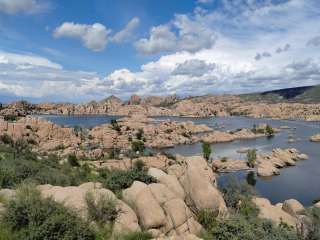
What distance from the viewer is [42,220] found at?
14008 millimetres

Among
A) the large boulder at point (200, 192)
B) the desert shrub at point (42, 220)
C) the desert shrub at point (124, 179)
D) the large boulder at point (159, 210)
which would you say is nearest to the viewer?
the desert shrub at point (42, 220)

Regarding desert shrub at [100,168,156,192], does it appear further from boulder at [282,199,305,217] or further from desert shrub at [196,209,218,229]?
boulder at [282,199,305,217]

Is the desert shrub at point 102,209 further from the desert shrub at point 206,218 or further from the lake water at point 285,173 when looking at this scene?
the lake water at point 285,173

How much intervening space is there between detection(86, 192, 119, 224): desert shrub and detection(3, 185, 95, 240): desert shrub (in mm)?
1170

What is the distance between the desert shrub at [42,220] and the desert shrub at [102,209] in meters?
1.17

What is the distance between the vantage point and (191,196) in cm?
2205

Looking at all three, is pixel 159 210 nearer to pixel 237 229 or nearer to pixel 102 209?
pixel 102 209

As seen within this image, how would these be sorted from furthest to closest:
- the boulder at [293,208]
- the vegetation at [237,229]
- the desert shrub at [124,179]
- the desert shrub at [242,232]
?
the boulder at [293,208], the desert shrub at [124,179], the vegetation at [237,229], the desert shrub at [242,232]

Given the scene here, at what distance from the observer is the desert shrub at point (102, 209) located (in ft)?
52.5

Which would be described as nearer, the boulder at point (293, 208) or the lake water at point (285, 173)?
the boulder at point (293, 208)

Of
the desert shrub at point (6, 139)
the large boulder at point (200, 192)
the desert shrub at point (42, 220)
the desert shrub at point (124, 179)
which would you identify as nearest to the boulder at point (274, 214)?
the large boulder at point (200, 192)

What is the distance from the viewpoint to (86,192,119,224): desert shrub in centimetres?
1602

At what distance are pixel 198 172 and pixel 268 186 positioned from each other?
58.6m

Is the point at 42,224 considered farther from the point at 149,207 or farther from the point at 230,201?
the point at 230,201
